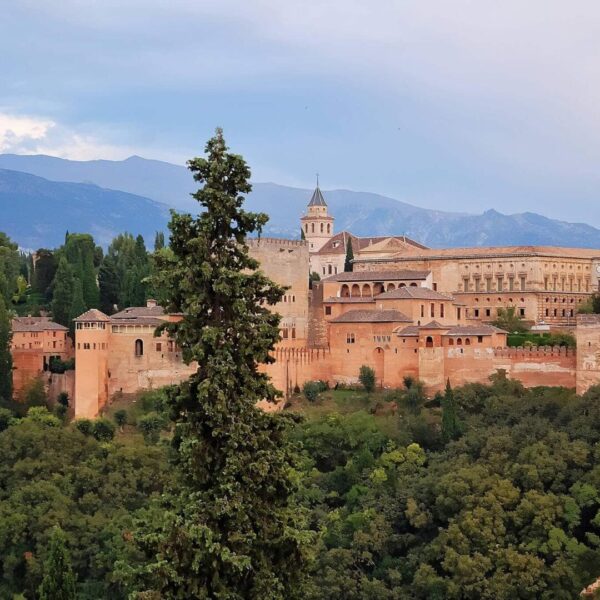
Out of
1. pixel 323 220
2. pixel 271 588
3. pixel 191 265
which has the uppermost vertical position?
pixel 323 220

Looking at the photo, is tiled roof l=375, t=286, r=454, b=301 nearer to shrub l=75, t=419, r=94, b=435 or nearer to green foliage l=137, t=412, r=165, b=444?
green foliage l=137, t=412, r=165, b=444

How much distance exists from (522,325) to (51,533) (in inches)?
928

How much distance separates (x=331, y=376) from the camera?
47.7 m

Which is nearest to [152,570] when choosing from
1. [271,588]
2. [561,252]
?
[271,588]

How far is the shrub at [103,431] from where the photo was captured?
4388 cm

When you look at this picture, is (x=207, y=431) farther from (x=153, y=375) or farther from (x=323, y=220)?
(x=323, y=220)

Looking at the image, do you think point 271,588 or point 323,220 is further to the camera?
point 323,220

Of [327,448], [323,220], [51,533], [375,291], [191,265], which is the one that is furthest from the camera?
[323,220]

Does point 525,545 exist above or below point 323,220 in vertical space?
below

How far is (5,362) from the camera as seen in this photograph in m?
47.6

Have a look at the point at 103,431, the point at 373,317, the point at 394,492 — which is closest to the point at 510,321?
the point at 373,317

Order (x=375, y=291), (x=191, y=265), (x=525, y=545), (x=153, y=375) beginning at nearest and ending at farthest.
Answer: (x=191, y=265) < (x=525, y=545) < (x=153, y=375) < (x=375, y=291)

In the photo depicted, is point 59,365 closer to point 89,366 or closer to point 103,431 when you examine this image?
point 89,366

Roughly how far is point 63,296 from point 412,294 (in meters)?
15.5
